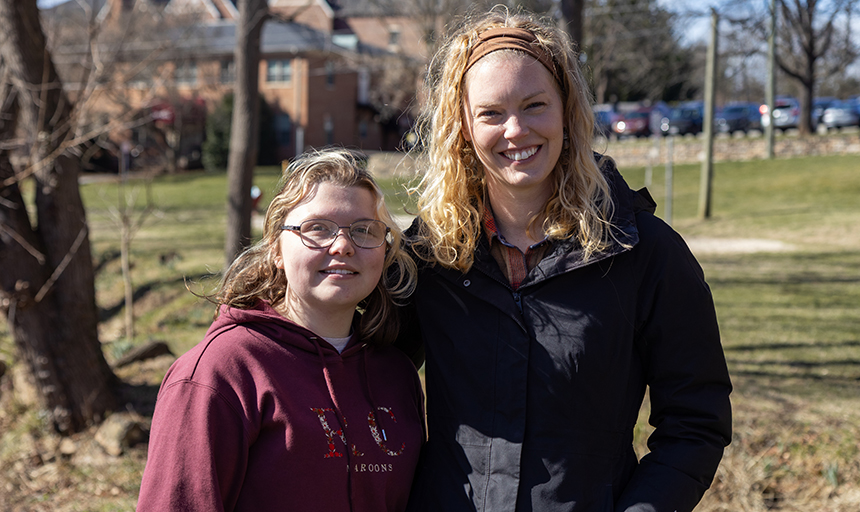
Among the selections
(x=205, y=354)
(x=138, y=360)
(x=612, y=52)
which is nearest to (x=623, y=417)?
(x=205, y=354)

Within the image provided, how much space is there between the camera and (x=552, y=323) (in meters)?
1.96

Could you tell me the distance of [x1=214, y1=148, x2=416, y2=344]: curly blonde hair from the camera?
2.11 meters

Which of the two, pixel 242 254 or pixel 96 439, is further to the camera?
pixel 96 439

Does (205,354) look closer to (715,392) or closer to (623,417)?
(623,417)

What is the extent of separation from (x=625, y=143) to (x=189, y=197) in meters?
18.4

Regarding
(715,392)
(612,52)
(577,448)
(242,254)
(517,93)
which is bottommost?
(577,448)

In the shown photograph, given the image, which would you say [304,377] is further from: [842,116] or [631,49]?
[842,116]

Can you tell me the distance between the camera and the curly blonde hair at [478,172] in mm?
2016

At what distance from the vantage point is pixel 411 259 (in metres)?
2.23

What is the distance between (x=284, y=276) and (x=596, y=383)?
95 cm

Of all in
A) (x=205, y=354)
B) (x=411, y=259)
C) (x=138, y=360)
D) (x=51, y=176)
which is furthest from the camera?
(x=138, y=360)

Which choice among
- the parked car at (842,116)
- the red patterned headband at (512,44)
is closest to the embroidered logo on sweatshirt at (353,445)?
the red patterned headband at (512,44)

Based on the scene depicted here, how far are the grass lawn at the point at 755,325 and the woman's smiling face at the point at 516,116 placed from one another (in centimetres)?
74

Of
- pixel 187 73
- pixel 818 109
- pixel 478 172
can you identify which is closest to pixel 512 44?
pixel 478 172
